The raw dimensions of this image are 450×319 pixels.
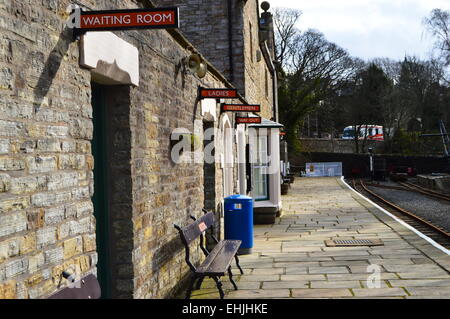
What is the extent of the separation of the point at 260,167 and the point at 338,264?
6222mm

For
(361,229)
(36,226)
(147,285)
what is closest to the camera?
(36,226)

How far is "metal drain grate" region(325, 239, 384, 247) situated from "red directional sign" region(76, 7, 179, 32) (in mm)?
6939

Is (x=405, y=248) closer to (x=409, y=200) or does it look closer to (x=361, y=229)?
(x=361, y=229)

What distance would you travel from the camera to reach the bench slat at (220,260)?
578 cm

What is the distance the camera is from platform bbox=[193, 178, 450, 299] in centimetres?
654

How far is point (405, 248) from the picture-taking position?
30.8 feet

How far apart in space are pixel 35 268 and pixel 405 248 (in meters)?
7.57

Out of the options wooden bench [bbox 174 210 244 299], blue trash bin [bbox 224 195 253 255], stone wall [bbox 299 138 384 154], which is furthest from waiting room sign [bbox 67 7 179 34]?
stone wall [bbox 299 138 384 154]

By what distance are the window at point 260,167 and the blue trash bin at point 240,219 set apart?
4.70 m

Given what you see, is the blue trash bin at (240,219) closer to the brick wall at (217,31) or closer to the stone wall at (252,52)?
the brick wall at (217,31)

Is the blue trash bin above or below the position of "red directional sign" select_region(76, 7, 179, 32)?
below

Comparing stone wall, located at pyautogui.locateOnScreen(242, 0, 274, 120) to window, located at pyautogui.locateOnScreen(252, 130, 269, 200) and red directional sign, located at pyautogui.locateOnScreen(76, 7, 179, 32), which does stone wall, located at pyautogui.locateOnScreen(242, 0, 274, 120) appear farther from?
red directional sign, located at pyautogui.locateOnScreen(76, 7, 179, 32)

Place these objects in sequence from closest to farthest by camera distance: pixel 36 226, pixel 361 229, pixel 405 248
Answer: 1. pixel 36 226
2. pixel 405 248
3. pixel 361 229
